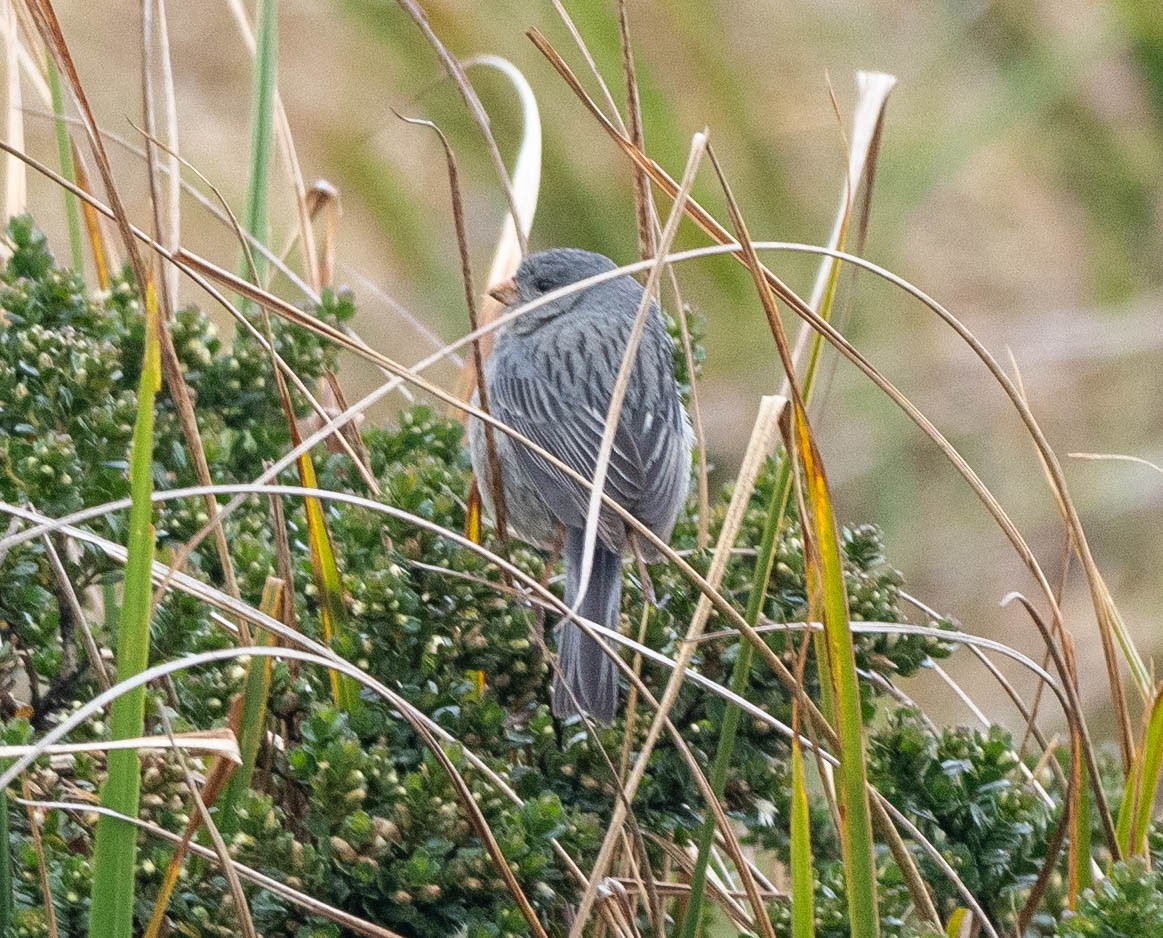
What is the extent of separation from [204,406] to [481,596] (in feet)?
2.69

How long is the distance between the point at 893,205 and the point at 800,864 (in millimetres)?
4577

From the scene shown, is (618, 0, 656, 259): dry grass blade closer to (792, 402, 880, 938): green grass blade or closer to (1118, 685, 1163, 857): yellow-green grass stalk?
(792, 402, 880, 938): green grass blade

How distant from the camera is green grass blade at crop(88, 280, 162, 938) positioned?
162 centimetres

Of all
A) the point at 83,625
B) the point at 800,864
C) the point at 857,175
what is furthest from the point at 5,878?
the point at 857,175

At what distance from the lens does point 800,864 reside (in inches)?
72.5

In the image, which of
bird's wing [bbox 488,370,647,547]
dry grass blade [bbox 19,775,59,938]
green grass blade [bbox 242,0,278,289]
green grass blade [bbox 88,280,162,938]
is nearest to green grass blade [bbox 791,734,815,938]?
green grass blade [bbox 88,280,162,938]

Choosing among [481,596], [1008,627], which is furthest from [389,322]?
[481,596]

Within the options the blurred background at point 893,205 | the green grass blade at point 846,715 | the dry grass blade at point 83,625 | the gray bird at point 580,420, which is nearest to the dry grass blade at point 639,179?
the gray bird at point 580,420

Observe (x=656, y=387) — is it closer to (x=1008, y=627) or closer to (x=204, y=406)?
(x=204, y=406)

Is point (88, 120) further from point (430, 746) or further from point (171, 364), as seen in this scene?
point (430, 746)

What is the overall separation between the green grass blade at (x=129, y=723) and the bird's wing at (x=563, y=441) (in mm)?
1287

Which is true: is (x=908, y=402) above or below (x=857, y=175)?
below

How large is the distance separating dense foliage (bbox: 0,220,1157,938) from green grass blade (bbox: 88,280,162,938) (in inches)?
9.3

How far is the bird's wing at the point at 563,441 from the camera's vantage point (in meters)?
3.09
